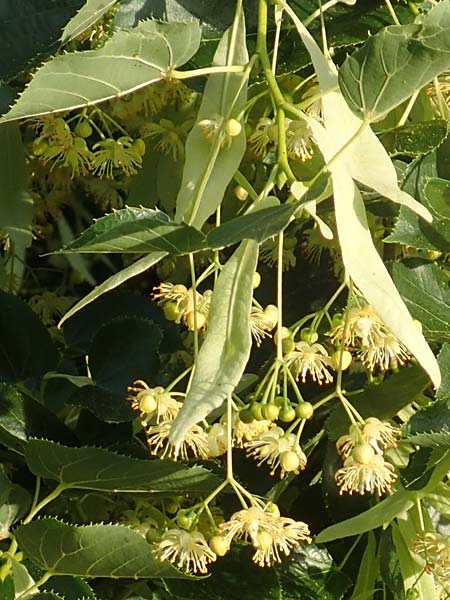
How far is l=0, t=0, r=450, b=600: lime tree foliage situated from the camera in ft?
2.14

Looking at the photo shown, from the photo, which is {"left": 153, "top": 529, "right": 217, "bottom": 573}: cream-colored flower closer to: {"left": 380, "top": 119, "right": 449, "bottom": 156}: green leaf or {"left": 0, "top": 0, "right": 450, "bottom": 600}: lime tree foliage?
{"left": 0, "top": 0, "right": 450, "bottom": 600}: lime tree foliage

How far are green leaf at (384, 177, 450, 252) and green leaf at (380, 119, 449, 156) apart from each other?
27 millimetres

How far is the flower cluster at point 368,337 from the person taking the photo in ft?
2.54

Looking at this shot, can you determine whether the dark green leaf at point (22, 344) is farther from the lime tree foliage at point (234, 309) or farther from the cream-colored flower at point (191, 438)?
the cream-colored flower at point (191, 438)

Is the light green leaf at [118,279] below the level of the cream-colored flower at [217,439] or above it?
above

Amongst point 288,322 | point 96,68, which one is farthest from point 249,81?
point 288,322

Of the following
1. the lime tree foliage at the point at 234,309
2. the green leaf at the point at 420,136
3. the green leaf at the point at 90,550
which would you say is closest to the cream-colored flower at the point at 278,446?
the lime tree foliage at the point at 234,309

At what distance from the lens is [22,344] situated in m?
0.94

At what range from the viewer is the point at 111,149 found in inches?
35.4

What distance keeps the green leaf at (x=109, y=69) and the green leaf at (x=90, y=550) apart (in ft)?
1.00

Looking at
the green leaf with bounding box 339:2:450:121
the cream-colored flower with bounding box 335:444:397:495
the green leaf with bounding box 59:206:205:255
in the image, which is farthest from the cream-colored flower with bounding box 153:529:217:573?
the green leaf with bounding box 339:2:450:121

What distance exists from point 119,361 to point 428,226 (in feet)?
0.96

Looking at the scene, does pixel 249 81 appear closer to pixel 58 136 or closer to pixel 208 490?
pixel 58 136

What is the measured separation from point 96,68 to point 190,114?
0.29 m
